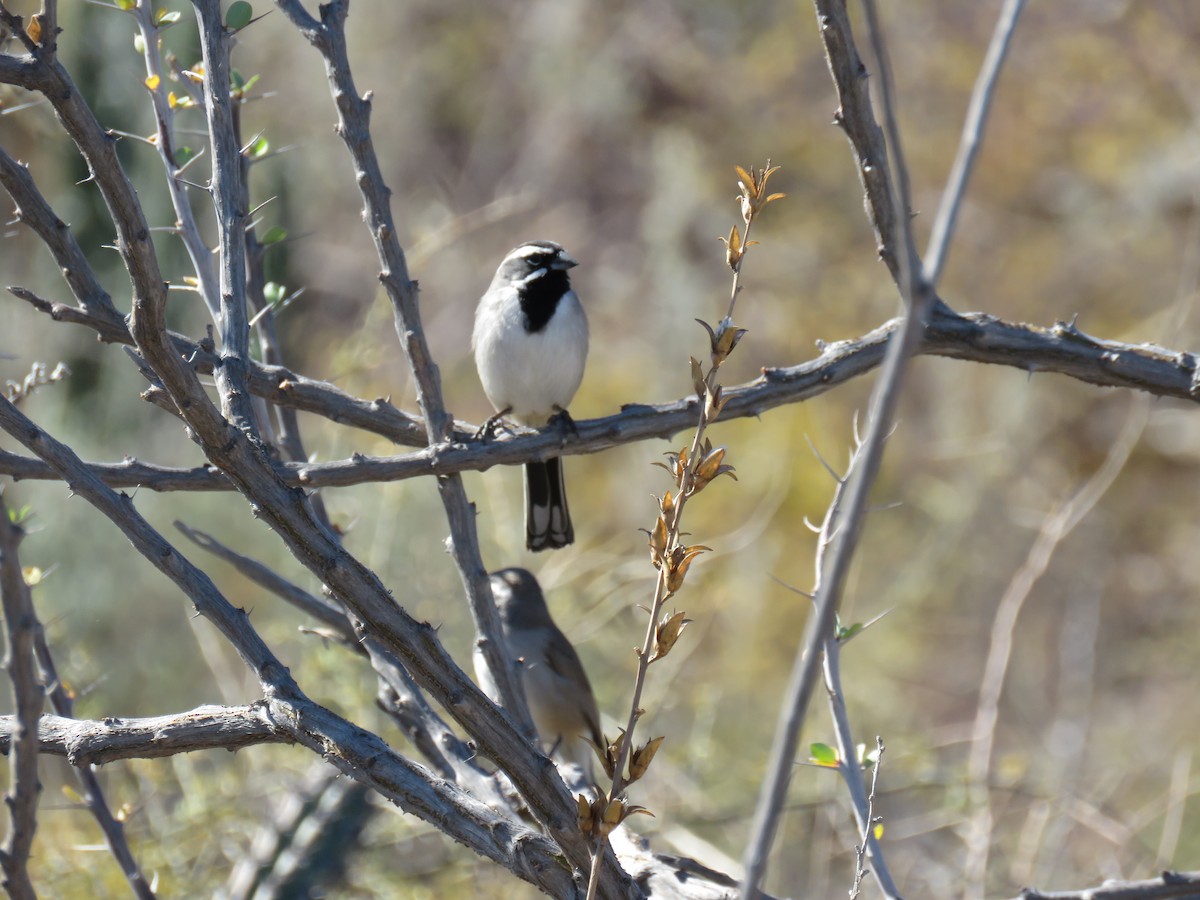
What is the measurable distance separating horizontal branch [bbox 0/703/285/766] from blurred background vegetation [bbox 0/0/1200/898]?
2949 mm

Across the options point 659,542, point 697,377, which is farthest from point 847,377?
point 659,542

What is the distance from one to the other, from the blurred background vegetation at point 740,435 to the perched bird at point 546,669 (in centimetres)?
47

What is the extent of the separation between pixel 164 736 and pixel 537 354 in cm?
323

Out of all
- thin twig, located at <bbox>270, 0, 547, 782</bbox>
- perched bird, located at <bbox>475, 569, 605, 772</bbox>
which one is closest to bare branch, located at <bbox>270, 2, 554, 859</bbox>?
thin twig, located at <bbox>270, 0, 547, 782</bbox>

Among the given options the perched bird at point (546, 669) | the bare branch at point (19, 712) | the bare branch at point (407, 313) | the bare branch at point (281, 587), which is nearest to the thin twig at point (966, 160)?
the bare branch at point (19, 712)

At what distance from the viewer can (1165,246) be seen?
10898 mm

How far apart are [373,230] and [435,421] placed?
1.68 feet

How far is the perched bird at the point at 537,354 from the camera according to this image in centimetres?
511

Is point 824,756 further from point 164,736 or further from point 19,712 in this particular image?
point 19,712

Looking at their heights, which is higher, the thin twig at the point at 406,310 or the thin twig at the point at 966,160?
the thin twig at the point at 406,310

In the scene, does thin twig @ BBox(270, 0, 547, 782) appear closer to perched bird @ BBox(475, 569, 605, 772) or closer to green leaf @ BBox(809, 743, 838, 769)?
green leaf @ BBox(809, 743, 838, 769)

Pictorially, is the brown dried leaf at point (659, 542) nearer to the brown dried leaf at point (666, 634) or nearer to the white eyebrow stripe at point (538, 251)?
the brown dried leaf at point (666, 634)

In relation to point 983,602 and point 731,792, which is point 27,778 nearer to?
point 731,792

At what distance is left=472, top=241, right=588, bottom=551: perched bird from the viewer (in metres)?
5.11
